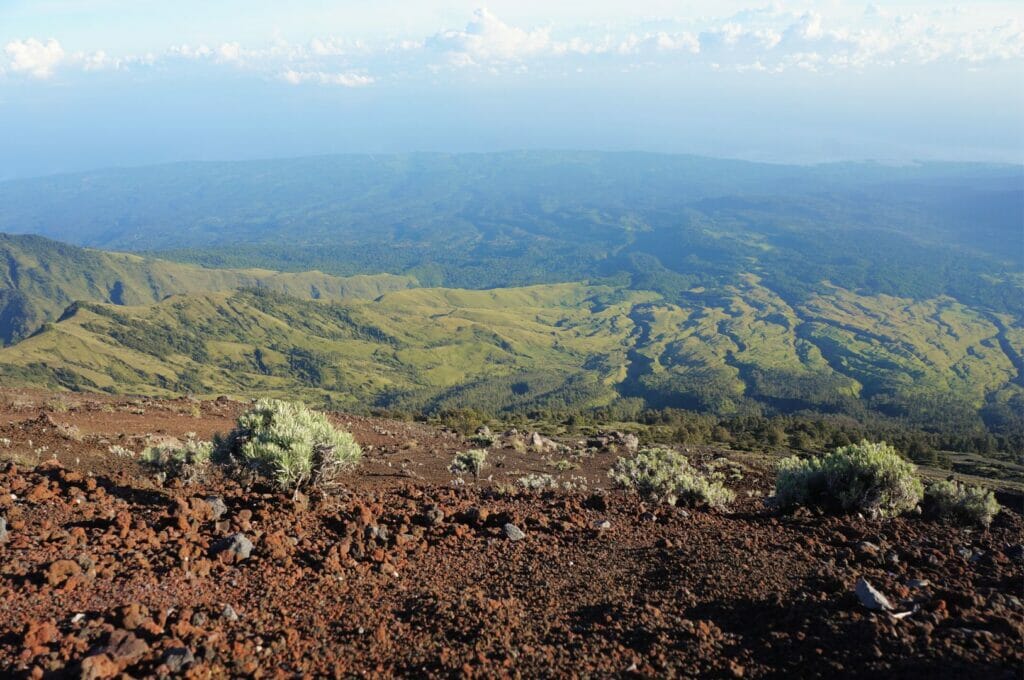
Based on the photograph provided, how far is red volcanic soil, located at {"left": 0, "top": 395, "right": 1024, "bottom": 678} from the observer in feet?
23.1

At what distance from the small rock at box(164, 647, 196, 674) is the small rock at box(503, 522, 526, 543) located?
238 inches

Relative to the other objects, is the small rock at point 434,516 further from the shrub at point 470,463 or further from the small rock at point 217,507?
the shrub at point 470,463

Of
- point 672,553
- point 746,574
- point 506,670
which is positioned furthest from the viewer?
point 672,553

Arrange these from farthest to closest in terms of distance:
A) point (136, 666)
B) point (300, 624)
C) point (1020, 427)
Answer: point (1020, 427) < point (300, 624) < point (136, 666)

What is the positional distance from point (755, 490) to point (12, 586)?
22162 millimetres

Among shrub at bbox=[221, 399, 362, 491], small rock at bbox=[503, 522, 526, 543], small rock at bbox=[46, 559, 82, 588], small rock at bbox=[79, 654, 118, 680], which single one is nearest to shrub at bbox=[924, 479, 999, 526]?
small rock at bbox=[503, 522, 526, 543]

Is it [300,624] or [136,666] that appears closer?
[136,666]

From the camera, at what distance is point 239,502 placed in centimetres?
1244

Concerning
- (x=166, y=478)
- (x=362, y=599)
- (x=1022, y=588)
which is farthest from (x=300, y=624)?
(x=1022, y=588)

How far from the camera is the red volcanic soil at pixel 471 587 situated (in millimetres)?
7047

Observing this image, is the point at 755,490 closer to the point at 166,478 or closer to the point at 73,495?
the point at 166,478

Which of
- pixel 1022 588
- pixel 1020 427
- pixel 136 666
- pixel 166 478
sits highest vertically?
pixel 136 666

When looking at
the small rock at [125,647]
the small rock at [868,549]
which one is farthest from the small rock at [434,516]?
the small rock at [868,549]

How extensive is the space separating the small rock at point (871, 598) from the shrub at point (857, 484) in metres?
6.25
